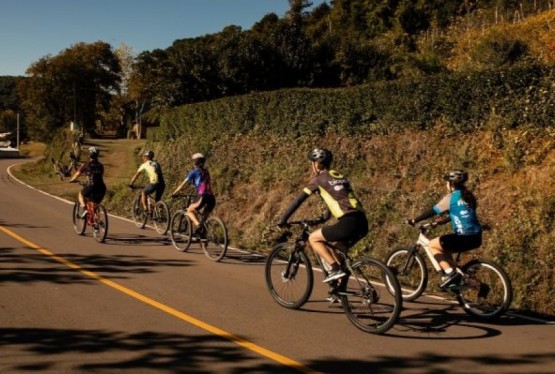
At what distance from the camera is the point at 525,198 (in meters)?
9.90

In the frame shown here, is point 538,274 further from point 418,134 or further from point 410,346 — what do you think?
point 418,134

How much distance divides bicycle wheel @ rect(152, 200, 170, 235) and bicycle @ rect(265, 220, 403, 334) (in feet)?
22.9

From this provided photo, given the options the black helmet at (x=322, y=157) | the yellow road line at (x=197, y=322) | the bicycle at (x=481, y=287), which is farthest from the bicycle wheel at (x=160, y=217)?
the black helmet at (x=322, y=157)

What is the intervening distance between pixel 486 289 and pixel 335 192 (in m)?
2.27

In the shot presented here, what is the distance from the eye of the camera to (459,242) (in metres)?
7.27

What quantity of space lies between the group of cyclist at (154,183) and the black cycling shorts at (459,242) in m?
5.62

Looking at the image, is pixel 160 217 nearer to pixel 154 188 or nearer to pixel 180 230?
pixel 154 188

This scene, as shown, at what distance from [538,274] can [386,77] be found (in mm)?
22359

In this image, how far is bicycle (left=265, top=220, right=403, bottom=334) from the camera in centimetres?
625

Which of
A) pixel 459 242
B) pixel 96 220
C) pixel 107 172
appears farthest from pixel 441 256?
pixel 107 172

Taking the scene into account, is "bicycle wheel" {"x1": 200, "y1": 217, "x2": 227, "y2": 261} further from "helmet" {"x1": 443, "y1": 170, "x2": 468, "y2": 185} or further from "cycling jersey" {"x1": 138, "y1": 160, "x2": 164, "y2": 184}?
"helmet" {"x1": 443, "y1": 170, "x2": 468, "y2": 185}

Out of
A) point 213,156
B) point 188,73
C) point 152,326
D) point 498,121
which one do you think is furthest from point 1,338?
point 188,73

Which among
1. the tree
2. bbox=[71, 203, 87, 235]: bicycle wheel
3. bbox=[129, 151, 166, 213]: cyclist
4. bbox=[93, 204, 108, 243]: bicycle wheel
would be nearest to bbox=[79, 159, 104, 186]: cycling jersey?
bbox=[93, 204, 108, 243]: bicycle wheel

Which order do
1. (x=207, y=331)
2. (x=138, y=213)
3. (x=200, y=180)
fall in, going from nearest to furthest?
(x=207, y=331) < (x=200, y=180) < (x=138, y=213)
